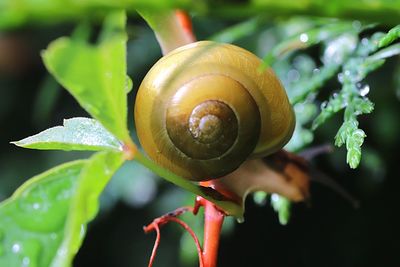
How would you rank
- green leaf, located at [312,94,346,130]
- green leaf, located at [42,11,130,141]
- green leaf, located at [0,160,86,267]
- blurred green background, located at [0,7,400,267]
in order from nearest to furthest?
green leaf, located at [42,11,130,141] → green leaf, located at [0,160,86,267] → green leaf, located at [312,94,346,130] → blurred green background, located at [0,7,400,267]

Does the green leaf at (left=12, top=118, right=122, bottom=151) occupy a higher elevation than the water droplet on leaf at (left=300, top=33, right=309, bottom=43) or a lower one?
higher

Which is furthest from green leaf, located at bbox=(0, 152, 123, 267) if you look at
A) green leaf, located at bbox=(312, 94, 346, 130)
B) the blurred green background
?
the blurred green background

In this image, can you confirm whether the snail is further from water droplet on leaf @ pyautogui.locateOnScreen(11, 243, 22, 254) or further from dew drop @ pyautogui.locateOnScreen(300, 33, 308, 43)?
dew drop @ pyautogui.locateOnScreen(300, 33, 308, 43)

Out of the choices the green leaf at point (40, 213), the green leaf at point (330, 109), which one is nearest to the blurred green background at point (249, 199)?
the green leaf at point (330, 109)

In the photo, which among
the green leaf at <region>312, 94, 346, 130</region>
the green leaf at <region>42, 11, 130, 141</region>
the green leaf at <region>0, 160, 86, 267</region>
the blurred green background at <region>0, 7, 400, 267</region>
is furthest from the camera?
the blurred green background at <region>0, 7, 400, 267</region>

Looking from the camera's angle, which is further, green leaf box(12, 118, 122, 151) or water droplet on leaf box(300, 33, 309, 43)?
water droplet on leaf box(300, 33, 309, 43)
